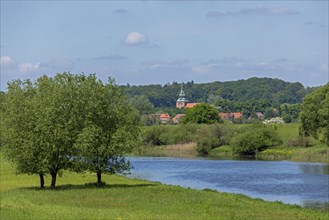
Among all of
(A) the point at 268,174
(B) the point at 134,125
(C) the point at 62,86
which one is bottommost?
(A) the point at 268,174

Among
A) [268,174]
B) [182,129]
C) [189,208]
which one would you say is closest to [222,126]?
[182,129]

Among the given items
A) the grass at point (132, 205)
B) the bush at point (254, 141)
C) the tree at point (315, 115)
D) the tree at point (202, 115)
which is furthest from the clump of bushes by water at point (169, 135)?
the grass at point (132, 205)

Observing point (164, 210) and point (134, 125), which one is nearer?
point (164, 210)

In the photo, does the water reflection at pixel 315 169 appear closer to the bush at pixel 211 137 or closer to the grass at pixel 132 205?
the grass at pixel 132 205

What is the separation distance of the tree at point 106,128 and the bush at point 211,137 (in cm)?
7762

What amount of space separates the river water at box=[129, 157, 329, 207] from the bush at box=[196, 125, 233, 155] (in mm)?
33074

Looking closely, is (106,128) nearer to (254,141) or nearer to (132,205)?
(132,205)

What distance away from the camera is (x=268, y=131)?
124688mm

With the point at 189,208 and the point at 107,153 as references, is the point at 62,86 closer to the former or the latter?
the point at 107,153

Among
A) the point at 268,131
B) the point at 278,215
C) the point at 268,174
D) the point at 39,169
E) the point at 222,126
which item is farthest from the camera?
the point at 222,126

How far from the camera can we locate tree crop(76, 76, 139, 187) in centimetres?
5069

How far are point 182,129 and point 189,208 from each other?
4236 inches

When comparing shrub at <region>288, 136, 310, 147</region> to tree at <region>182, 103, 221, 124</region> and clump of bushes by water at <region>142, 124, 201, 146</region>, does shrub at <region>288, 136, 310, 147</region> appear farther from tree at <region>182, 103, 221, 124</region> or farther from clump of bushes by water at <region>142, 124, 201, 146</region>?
tree at <region>182, 103, 221, 124</region>

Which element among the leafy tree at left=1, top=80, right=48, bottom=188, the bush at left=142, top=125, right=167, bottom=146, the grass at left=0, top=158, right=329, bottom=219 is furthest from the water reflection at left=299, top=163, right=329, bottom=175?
the bush at left=142, top=125, right=167, bottom=146
